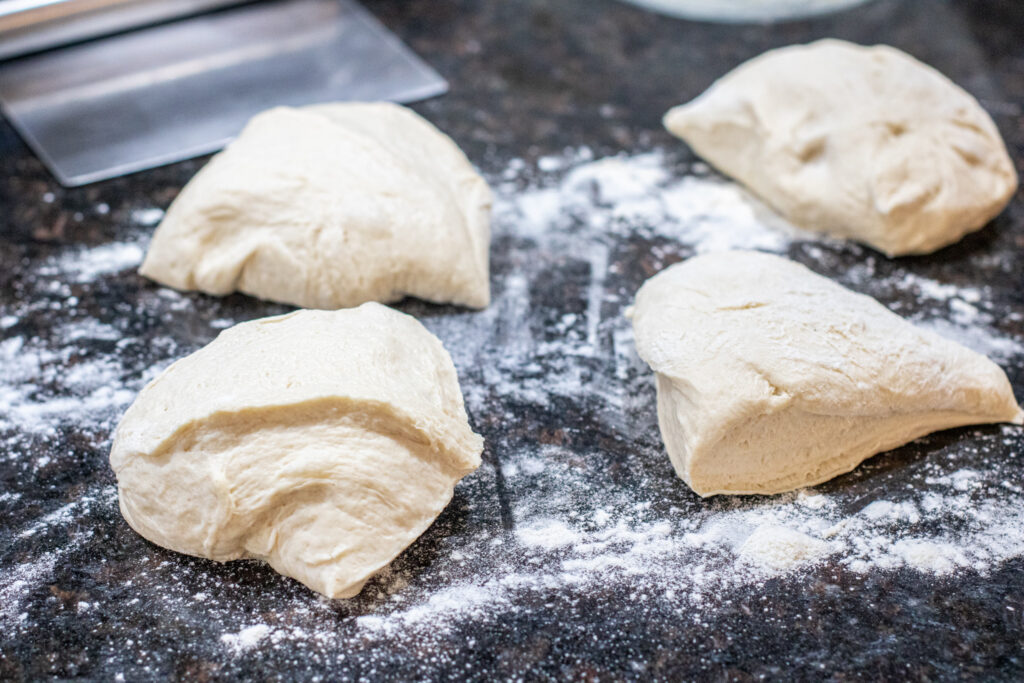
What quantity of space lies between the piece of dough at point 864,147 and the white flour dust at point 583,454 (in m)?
0.07

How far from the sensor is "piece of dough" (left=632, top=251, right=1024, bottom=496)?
1.24 metres

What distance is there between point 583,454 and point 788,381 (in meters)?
0.31

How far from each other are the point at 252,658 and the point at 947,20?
88.9 inches

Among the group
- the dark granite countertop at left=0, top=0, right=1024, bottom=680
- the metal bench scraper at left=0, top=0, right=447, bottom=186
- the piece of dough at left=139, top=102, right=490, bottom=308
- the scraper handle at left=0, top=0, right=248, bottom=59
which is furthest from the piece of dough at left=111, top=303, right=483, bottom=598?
the scraper handle at left=0, top=0, right=248, bottom=59

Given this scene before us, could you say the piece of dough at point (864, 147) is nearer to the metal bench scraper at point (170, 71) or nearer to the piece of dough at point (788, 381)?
the piece of dough at point (788, 381)

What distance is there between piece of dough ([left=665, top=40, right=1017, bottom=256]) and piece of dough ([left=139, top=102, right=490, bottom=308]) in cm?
57

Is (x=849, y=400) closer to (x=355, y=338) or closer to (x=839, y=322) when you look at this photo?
(x=839, y=322)

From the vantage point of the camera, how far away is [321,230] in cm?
147

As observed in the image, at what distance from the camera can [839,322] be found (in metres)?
1.32

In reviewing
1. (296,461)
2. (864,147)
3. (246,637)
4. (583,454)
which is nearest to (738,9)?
(864,147)

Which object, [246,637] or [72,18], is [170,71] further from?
[246,637]

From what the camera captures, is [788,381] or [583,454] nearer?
[788,381]

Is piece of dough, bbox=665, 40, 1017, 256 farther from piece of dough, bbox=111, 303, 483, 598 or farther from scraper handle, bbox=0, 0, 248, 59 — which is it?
scraper handle, bbox=0, 0, 248, 59

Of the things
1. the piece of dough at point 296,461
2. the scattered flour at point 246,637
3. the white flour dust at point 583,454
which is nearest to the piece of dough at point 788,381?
the white flour dust at point 583,454
